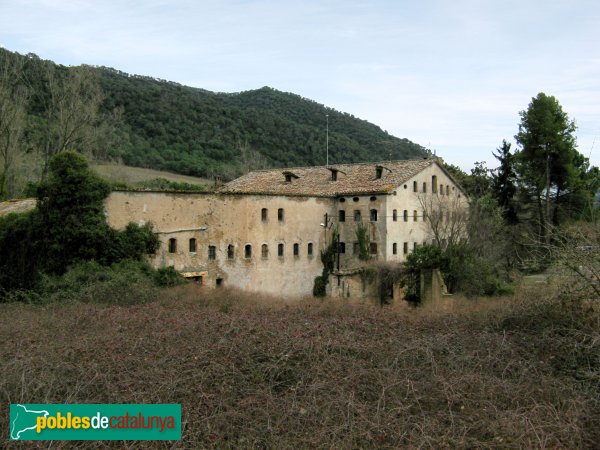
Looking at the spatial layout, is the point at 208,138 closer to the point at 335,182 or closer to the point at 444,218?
the point at 335,182

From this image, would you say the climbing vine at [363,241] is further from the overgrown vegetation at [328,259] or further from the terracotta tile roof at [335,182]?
the terracotta tile roof at [335,182]

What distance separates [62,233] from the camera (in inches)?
848

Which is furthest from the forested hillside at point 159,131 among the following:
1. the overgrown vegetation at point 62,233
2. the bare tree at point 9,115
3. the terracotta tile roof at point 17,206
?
the overgrown vegetation at point 62,233

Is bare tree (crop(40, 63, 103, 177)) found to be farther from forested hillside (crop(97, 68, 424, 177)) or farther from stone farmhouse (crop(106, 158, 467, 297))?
forested hillside (crop(97, 68, 424, 177))

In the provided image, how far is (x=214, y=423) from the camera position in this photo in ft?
25.5

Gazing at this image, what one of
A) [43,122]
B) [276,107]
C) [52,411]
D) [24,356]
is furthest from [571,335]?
[276,107]

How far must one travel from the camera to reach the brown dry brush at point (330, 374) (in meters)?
7.61

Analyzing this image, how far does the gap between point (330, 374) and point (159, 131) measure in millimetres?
53107

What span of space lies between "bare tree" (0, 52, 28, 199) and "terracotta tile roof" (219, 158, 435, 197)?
44.8ft

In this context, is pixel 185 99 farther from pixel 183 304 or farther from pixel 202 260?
pixel 183 304

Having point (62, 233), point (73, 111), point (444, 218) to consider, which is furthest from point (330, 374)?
point (73, 111)

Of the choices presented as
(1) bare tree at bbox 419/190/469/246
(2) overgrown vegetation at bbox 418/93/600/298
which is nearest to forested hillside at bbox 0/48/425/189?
(2) overgrown vegetation at bbox 418/93/600/298

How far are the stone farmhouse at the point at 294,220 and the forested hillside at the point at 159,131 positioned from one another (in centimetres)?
1240

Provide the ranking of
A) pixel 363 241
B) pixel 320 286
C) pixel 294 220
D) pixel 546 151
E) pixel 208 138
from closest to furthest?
1. pixel 294 220
2. pixel 363 241
3. pixel 320 286
4. pixel 546 151
5. pixel 208 138
